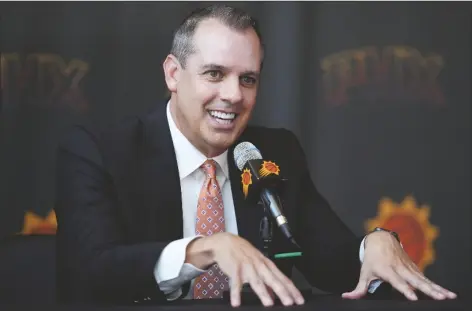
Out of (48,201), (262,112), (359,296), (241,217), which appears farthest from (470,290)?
(48,201)

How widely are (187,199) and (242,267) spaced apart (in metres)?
0.57

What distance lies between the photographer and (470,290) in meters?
1.79

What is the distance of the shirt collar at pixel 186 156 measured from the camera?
2133 mm

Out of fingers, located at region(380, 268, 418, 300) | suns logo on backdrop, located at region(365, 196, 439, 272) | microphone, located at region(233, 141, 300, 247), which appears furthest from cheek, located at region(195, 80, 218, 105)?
suns logo on backdrop, located at region(365, 196, 439, 272)

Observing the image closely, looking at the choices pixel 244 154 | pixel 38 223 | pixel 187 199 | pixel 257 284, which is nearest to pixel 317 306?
pixel 257 284

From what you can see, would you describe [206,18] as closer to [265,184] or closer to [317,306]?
[265,184]

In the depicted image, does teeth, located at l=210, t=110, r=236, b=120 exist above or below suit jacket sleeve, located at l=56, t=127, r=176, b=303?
above

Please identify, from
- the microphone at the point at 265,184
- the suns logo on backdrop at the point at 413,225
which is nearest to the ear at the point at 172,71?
the microphone at the point at 265,184

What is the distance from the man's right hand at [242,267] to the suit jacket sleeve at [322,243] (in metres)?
0.49

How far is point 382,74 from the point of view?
305 centimetres

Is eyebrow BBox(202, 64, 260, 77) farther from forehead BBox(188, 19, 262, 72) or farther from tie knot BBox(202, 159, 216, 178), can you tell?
tie knot BBox(202, 159, 216, 178)

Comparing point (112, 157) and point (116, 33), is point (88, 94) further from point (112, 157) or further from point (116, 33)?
point (112, 157)

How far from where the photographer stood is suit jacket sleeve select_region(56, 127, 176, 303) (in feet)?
5.76

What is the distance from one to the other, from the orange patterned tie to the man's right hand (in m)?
0.34
